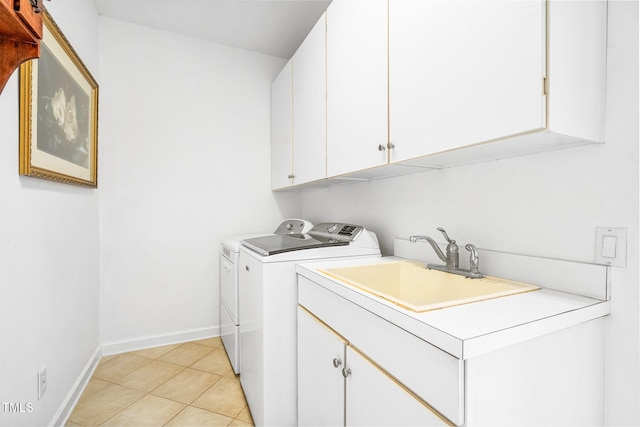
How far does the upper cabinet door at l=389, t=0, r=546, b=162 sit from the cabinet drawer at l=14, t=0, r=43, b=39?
3.69 ft

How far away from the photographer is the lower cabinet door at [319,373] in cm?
112

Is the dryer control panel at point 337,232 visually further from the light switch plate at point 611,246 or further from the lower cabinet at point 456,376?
the light switch plate at point 611,246

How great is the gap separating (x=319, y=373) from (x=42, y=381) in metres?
1.22

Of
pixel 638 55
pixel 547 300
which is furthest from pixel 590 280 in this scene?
pixel 638 55

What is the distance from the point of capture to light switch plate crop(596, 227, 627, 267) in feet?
2.87

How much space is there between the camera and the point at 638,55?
33.9 inches

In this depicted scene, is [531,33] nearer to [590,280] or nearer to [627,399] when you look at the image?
[590,280]

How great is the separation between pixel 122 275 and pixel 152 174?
82 centimetres

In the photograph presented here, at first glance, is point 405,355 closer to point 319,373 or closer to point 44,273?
point 319,373

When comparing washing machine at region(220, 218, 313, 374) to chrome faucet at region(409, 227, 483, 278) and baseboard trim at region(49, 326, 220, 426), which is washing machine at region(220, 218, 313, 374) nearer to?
baseboard trim at region(49, 326, 220, 426)

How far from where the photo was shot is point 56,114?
153cm

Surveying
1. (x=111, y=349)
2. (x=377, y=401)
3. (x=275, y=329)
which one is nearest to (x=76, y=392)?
(x=111, y=349)

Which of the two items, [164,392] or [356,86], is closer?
[356,86]

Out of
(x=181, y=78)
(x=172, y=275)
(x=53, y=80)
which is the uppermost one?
(x=181, y=78)
